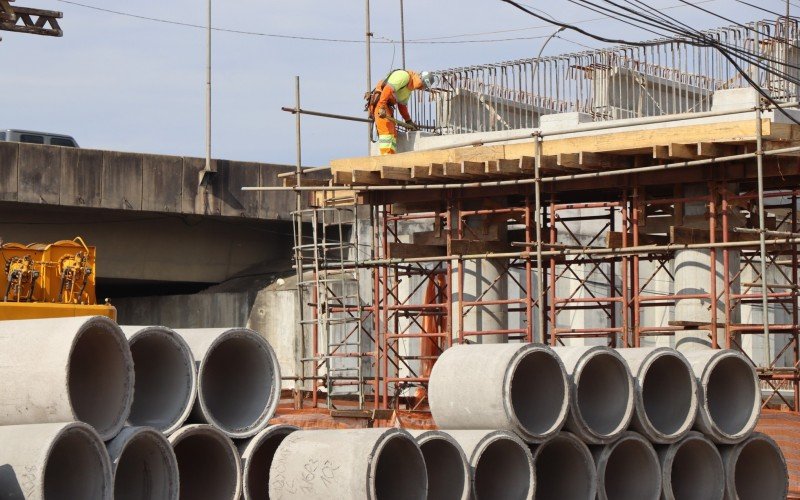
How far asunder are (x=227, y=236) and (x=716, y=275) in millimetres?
15947

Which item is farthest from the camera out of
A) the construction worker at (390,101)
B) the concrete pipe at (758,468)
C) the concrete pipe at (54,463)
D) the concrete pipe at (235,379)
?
the construction worker at (390,101)

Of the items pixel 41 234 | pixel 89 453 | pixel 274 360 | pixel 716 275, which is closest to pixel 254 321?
pixel 41 234

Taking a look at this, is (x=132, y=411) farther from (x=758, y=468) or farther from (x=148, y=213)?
(x=148, y=213)

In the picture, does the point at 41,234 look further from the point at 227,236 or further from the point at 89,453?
the point at 89,453

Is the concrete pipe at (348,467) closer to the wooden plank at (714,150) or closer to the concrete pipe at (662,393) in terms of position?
the concrete pipe at (662,393)

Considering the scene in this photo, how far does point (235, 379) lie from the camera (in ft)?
45.5

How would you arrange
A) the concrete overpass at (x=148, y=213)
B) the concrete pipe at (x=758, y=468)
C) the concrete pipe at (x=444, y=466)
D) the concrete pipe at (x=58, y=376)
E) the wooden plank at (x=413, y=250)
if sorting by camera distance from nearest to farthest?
the concrete pipe at (x=58, y=376) → the concrete pipe at (x=444, y=466) → the concrete pipe at (x=758, y=468) → the wooden plank at (x=413, y=250) → the concrete overpass at (x=148, y=213)

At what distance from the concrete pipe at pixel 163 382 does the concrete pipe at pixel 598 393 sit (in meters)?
3.86

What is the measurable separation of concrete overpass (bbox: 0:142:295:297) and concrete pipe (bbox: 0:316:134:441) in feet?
55.8

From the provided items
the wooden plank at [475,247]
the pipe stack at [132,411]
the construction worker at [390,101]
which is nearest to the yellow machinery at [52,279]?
the pipe stack at [132,411]

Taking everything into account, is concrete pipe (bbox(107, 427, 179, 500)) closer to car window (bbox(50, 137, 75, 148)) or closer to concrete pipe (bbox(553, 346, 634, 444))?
concrete pipe (bbox(553, 346, 634, 444))

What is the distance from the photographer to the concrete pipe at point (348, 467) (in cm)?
1152

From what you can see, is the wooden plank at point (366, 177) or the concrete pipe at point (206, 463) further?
the wooden plank at point (366, 177)

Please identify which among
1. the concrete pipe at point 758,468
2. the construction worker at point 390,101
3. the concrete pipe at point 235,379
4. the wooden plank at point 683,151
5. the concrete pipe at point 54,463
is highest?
the construction worker at point 390,101
